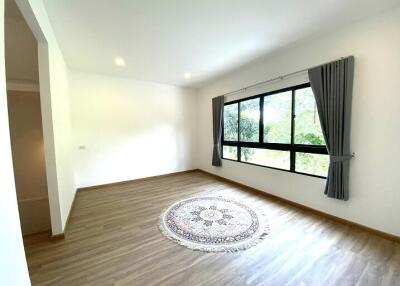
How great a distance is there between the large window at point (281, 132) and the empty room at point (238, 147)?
0.02m

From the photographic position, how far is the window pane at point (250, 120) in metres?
3.68

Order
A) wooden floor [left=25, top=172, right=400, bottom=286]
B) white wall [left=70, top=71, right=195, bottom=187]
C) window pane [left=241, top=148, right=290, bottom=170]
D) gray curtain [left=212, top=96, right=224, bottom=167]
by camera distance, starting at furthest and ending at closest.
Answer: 1. gray curtain [left=212, top=96, right=224, bottom=167]
2. white wall [left=70, top=71, right=195, bottom=187]
3. window pane [left=241, top=148, right=290, bottom=170]
4. wooden floor [left=25, top=172, right=400, bottom=286]

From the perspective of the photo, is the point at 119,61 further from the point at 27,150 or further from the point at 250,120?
the point at 250,120

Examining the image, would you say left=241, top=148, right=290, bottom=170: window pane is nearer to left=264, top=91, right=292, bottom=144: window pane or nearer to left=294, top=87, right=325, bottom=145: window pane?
left=264, top=91, right=292, bottom=144: window pane

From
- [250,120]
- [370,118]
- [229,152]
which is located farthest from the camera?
[229,152]

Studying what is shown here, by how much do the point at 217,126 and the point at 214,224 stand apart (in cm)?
269

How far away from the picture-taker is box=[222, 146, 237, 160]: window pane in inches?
Result: 171

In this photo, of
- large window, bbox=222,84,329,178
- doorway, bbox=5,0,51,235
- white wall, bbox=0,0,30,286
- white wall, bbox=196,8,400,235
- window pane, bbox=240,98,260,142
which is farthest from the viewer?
window pane, bbox=240,98,260,142

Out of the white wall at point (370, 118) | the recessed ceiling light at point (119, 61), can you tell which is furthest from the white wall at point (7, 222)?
the white wall at point (370, 118)

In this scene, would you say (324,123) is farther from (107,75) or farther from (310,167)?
(107,75)

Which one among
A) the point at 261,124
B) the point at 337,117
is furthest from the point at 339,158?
the point at 261,124

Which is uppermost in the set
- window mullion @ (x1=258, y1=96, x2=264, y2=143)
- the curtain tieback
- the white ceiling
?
the white ceiling

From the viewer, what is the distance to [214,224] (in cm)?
244

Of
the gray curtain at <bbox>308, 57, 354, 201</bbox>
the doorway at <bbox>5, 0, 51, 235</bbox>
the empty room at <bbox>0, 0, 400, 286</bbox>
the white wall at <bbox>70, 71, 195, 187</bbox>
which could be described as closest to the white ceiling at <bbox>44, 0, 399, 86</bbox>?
the empty room at <bbox>0, 0, 400, 286</bbox>
